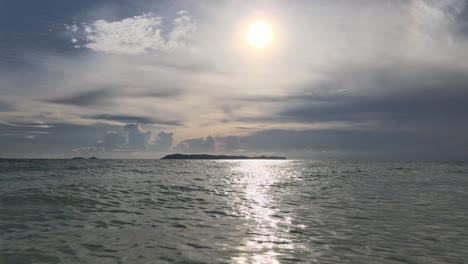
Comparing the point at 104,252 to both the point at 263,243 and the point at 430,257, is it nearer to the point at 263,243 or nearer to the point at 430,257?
the point at 263,243

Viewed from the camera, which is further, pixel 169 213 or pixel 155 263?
pixel 169 213

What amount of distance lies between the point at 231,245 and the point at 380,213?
34.3ft

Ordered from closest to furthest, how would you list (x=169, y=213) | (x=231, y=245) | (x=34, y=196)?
(x=231, y=245) → (x=169, y=213) → (x=34, y=196)

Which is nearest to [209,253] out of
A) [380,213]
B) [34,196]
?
[380,213]

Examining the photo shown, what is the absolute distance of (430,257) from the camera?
9.32 m

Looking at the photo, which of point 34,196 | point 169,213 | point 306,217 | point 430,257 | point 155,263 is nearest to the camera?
point 155,263

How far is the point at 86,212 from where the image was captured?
16.8m

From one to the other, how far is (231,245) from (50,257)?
5.49 meters

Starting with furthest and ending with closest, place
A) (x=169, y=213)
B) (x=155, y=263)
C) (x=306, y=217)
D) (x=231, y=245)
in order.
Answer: (x=169, y=213), (x=306, y=217), (x=231, y=245), (x=155, y=263)

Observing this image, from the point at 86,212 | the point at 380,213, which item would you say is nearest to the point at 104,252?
the point at 86,212

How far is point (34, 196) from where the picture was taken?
2133 centimetres

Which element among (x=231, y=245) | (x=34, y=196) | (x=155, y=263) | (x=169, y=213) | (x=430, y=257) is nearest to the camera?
(x=155, y=263)

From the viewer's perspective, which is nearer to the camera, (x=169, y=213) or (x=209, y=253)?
(x=209, y=253)

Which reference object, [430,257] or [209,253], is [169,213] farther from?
[430,257]
